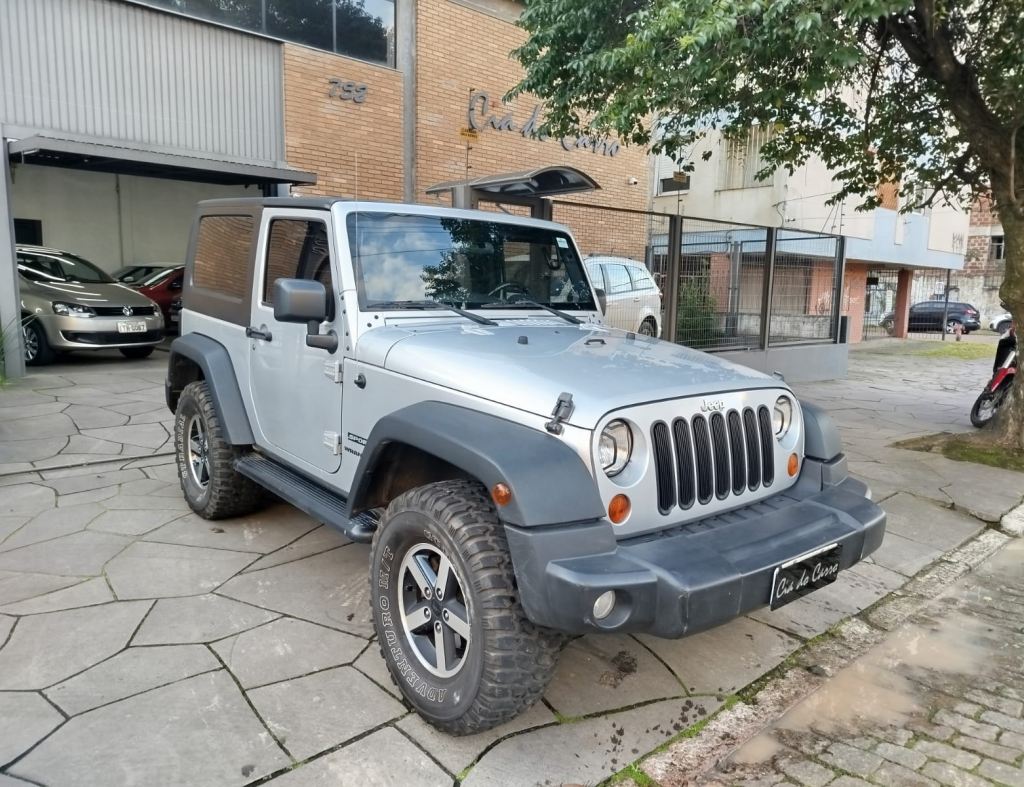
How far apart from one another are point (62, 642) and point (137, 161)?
7.50m

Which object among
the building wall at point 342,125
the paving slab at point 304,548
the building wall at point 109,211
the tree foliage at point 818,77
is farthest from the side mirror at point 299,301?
the building wall at point 109,211

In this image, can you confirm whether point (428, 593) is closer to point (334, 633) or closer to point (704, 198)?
point (334, 633)

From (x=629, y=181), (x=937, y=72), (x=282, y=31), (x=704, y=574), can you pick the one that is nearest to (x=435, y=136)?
(x=282, y=31)

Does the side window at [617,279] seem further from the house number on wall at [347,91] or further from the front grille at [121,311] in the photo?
the front grille at [121,311]

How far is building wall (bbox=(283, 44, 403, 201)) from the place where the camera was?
11125 millimetres

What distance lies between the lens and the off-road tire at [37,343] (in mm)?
10047

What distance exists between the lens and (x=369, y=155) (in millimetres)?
11930

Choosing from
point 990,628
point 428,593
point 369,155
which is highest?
point 369,155

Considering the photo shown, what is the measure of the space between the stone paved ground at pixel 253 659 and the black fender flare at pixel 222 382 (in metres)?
0.70

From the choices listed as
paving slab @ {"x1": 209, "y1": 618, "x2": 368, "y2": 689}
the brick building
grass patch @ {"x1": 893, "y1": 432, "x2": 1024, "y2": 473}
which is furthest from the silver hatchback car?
grass patch @ {"x1": 893, "y1": 432, "x2": 1024, "y2": 473}

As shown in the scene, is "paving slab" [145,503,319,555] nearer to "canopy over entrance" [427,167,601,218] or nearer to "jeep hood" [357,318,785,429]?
"jeep hood" [357,318,785,429]

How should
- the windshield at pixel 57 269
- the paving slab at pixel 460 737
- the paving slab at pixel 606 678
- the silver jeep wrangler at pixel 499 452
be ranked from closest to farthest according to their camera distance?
the silver jeep wrangler at pixel 499 452, the paving slab at pixel 460 737, the paving slab at pixel 606 678, the windshield at pixel 57 269

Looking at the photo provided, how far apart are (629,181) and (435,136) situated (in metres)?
5.11

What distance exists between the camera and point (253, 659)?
122 inches
